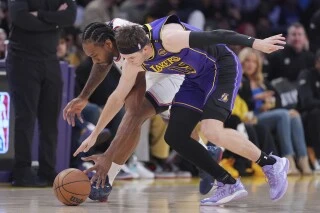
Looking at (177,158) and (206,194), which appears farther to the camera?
(177,158)

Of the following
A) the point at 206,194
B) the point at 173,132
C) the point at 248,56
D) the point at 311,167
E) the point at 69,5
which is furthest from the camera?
the point at 311,167

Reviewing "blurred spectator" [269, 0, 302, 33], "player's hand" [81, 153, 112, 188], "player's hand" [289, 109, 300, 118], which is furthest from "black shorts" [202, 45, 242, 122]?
"blurred spectator" [269, 0, 302, 33]

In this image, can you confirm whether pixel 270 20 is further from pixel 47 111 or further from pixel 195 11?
pixel 47 111

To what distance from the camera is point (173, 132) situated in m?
7.19

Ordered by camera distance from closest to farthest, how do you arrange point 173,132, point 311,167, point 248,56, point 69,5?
point 173,132, point 69,5, point 248,56, point 311,167

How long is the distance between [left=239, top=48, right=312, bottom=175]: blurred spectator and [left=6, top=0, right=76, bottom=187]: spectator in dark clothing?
3427 mm

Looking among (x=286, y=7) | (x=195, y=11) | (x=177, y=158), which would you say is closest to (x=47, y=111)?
(x=177, y=158)

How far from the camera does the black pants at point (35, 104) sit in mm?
9062

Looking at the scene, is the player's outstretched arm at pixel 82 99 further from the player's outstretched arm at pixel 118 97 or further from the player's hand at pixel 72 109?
the player's outstretched arm at pixel 118 97

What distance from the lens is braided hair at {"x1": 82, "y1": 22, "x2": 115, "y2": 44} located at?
7.09 m

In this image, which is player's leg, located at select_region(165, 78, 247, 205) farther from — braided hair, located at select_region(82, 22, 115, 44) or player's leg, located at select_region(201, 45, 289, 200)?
braided hair, located at select_region(82, 22, 115, 44)

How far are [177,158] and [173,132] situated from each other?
471 centimetres

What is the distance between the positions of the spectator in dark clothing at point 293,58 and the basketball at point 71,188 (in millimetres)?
6689

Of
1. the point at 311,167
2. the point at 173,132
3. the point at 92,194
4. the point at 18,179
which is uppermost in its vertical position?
the point at 173,132
